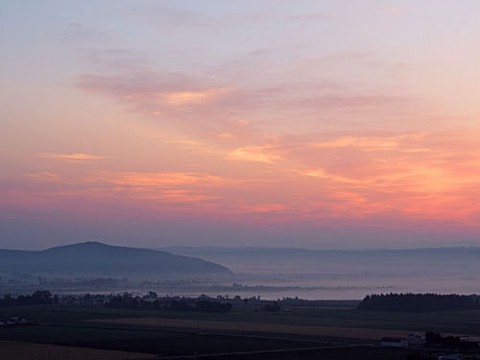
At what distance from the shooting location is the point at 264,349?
45844mm

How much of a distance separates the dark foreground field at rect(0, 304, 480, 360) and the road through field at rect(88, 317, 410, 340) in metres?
0.05

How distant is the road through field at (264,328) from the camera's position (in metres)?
55.1

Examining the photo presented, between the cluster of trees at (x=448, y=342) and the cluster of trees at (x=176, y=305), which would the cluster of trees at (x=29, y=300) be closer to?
the cluster of trees at (x=176, y=305)

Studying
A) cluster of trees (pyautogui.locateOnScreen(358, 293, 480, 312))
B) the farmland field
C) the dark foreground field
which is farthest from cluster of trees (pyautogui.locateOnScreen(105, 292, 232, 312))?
the farmland field

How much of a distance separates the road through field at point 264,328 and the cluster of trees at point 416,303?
65.5 feet

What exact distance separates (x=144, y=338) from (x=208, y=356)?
9.63 m

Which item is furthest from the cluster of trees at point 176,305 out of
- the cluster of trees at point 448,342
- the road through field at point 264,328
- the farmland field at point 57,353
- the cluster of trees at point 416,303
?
the farmland field at point 57,353

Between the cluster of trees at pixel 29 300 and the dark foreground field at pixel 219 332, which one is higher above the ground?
the cluster of trees at pixel 29 300

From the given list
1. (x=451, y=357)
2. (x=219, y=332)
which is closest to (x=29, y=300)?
(x=219, y=332)

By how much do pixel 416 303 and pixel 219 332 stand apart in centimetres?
2908

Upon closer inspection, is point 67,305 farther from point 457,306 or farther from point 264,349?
point 264,349

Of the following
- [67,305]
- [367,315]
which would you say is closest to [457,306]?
[367,315]

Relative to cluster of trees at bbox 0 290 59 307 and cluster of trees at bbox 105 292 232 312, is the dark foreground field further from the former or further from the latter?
cluster of trees at bbox 0 290 59 307

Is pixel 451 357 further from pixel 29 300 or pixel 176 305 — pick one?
pixel 29 300
